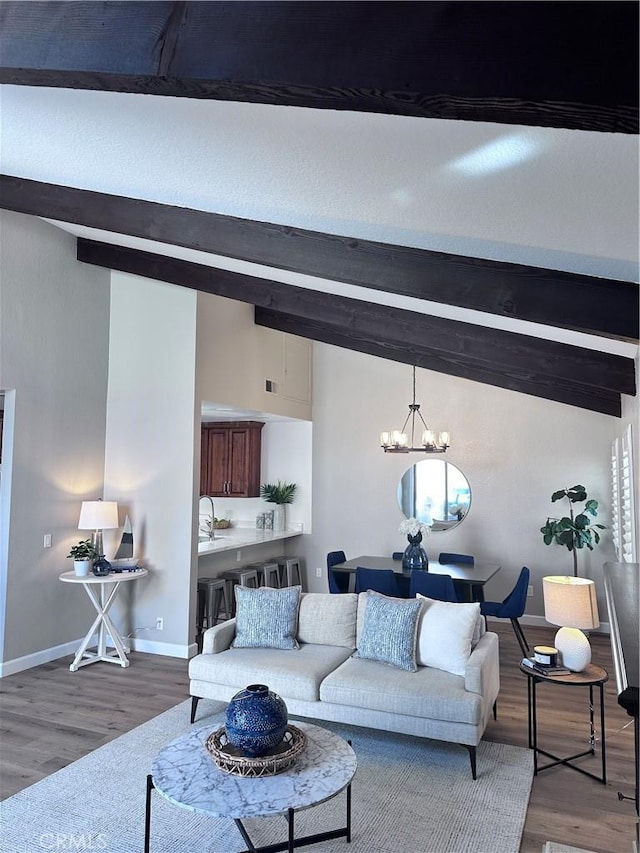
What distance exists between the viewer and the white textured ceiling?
1.62 m

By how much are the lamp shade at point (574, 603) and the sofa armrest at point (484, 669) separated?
556 mm

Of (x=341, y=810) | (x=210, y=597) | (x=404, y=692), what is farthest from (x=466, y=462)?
(x=341, y=810)

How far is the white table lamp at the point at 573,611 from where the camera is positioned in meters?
3.13

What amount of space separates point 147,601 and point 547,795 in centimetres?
381

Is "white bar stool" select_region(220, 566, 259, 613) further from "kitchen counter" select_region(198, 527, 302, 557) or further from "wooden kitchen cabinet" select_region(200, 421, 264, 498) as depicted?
"wooden kitchen cabinet" select_region(200, 421, 264, 498)

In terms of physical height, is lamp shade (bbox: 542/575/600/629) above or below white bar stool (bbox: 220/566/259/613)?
above

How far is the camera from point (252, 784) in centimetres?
237

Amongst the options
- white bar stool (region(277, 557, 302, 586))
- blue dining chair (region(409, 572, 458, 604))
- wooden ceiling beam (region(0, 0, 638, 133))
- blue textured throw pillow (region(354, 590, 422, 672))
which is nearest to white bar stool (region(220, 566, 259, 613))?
white bar stool (region(277, 557, 302, 586))

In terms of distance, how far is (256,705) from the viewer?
2557 millimetres

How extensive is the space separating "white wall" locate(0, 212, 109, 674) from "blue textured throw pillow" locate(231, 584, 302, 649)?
2157 mm

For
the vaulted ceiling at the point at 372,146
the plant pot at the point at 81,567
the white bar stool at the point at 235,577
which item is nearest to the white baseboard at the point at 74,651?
the plant pot at the point at 81,567

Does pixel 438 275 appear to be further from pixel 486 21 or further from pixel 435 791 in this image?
pixel 435 791

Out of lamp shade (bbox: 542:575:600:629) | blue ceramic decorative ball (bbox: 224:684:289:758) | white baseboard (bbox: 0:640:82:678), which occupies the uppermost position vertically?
lamp shade (bbox: 542:575:600:629)

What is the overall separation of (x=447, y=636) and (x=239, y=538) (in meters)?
3.82
